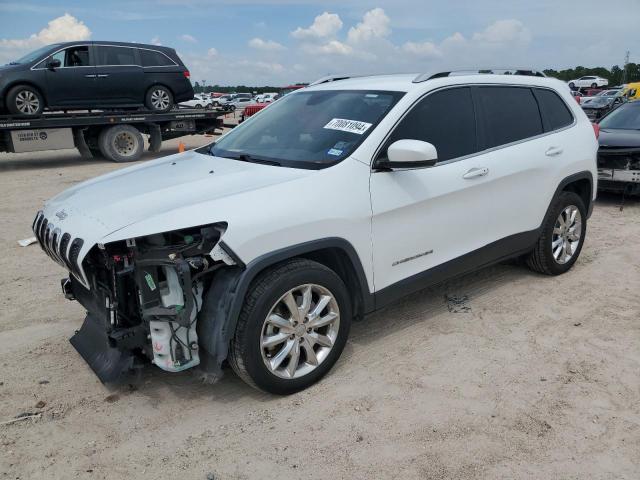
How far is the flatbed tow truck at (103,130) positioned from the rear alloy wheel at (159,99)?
291 millimetres

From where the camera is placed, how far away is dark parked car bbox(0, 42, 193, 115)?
1228 centimetres

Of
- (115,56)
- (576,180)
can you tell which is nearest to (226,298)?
(576,180)

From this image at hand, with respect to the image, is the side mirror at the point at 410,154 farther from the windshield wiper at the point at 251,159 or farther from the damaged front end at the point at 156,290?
the damaged front end at the point at 156,290

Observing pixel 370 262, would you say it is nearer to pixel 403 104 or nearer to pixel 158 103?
pixel 403 104

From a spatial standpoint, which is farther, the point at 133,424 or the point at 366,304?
the point at 366,304

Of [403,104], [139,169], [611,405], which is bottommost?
[611,405]

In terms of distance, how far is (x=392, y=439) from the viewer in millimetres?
2926

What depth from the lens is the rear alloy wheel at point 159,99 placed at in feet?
46.4

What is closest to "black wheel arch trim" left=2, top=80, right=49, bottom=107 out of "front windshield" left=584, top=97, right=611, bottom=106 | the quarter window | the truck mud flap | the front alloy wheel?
the quarter window

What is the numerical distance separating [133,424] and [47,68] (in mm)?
11693

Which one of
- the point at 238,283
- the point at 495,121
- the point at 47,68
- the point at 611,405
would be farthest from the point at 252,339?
the point at 47,68

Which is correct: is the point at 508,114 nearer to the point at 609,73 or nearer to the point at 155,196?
the point at 155,196

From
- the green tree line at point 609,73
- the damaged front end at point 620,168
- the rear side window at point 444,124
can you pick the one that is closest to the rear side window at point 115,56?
the damaged front end at point 620,168

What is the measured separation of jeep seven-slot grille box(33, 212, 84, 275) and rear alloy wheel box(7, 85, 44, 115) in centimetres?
1030
